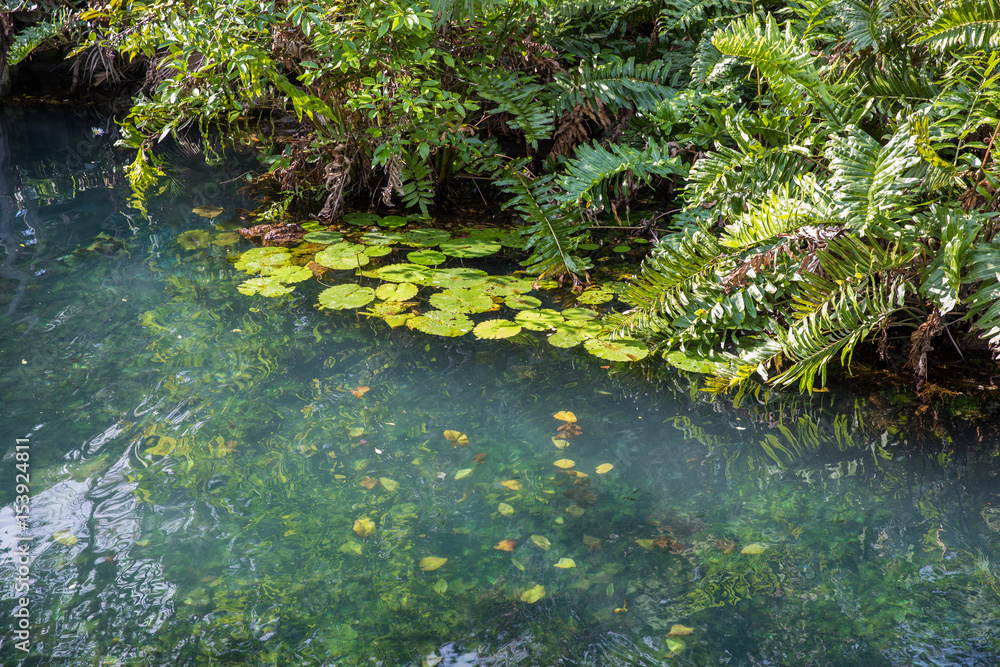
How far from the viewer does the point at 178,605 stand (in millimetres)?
1740

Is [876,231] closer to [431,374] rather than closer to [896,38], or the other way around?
[896,38]

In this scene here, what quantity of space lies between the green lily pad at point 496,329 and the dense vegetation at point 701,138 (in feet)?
1.45

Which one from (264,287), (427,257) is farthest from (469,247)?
(264,287)

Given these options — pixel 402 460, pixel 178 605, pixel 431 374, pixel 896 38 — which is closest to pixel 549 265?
pixel 431 374

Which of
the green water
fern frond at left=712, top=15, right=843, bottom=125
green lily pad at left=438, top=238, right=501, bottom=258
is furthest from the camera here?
green lily pad at left=438, top=238, right=501, bottom=258

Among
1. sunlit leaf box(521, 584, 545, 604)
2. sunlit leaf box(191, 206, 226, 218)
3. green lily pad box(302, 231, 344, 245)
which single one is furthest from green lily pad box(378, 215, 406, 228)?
sunlit leaf box(521, 584, 545, 604)

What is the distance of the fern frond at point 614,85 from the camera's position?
12.3 ft

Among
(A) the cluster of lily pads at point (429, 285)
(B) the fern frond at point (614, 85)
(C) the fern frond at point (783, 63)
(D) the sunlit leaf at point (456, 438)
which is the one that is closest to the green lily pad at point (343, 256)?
(A) the cluster of lily pads at point (429, 285)

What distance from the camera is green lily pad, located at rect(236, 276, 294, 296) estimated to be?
331cm

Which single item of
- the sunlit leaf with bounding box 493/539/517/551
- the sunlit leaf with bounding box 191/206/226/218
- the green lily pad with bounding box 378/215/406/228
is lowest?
the sunlit leaf with bounding box 493/539/517/551

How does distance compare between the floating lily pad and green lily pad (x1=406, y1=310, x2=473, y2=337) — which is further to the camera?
the floating lily pad

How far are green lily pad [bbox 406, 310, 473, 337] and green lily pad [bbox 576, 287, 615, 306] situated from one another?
590mm

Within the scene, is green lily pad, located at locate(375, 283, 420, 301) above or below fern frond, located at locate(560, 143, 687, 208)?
below

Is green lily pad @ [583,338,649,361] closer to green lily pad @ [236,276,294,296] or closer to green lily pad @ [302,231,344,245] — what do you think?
green lily pad @ [236,276,294,296]
